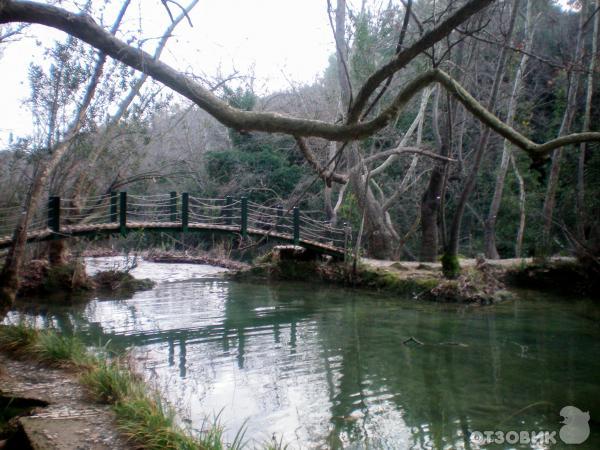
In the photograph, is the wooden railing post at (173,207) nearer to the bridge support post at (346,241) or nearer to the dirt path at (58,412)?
the bridge support post at (346,241)

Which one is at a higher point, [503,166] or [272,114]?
[503,166]

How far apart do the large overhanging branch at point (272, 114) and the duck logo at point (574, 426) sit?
7.12 feet

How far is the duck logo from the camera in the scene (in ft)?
15.0

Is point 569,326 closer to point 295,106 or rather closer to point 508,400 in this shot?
point 508,400

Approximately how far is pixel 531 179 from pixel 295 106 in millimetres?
7238

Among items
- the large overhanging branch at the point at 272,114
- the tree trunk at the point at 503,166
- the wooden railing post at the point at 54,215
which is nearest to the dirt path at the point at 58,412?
the large overhanging branch at the point at 272,114

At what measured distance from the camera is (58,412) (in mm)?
4422

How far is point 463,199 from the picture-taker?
11031 mm

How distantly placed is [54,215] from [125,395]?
6.64m

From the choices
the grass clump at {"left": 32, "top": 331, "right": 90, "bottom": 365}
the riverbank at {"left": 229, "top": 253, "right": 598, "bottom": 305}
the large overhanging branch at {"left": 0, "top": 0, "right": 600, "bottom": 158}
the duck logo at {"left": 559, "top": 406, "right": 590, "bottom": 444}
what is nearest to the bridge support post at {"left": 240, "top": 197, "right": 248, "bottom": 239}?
the riverbank at {"left": 229, "top": 253, "right": 598, "bottom": 305}

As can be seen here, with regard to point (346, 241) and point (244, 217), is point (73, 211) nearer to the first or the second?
point (244, 217)

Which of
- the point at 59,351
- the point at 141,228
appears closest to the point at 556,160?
the point at 141,228

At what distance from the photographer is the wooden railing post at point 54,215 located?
34.0 feet

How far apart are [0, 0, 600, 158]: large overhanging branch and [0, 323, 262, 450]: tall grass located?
6.76 feet
